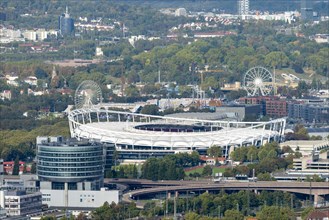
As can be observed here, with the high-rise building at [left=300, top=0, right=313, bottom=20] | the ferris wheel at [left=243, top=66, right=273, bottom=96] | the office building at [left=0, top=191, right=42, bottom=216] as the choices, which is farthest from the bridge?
the high-rise building at [left=300, top=0, right=313, bottom=20]

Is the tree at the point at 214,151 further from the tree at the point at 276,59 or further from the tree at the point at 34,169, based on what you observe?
the tree at the point at 276,59

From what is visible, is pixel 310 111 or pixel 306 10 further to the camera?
pixel 306 10

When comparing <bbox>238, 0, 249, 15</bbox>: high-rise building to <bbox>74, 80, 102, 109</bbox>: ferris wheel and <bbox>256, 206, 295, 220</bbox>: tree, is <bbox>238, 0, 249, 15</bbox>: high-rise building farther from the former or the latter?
<bbox>256, 206, 295, 220</bbox>: tree

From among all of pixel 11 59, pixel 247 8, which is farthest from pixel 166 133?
pixel 247 8

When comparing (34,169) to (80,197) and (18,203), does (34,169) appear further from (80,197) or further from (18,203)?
(18,203)

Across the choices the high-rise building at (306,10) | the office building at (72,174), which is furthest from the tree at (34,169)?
the high-rise building at (306,10)

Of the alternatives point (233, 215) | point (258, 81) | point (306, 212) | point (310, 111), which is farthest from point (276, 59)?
point (233, 215)
